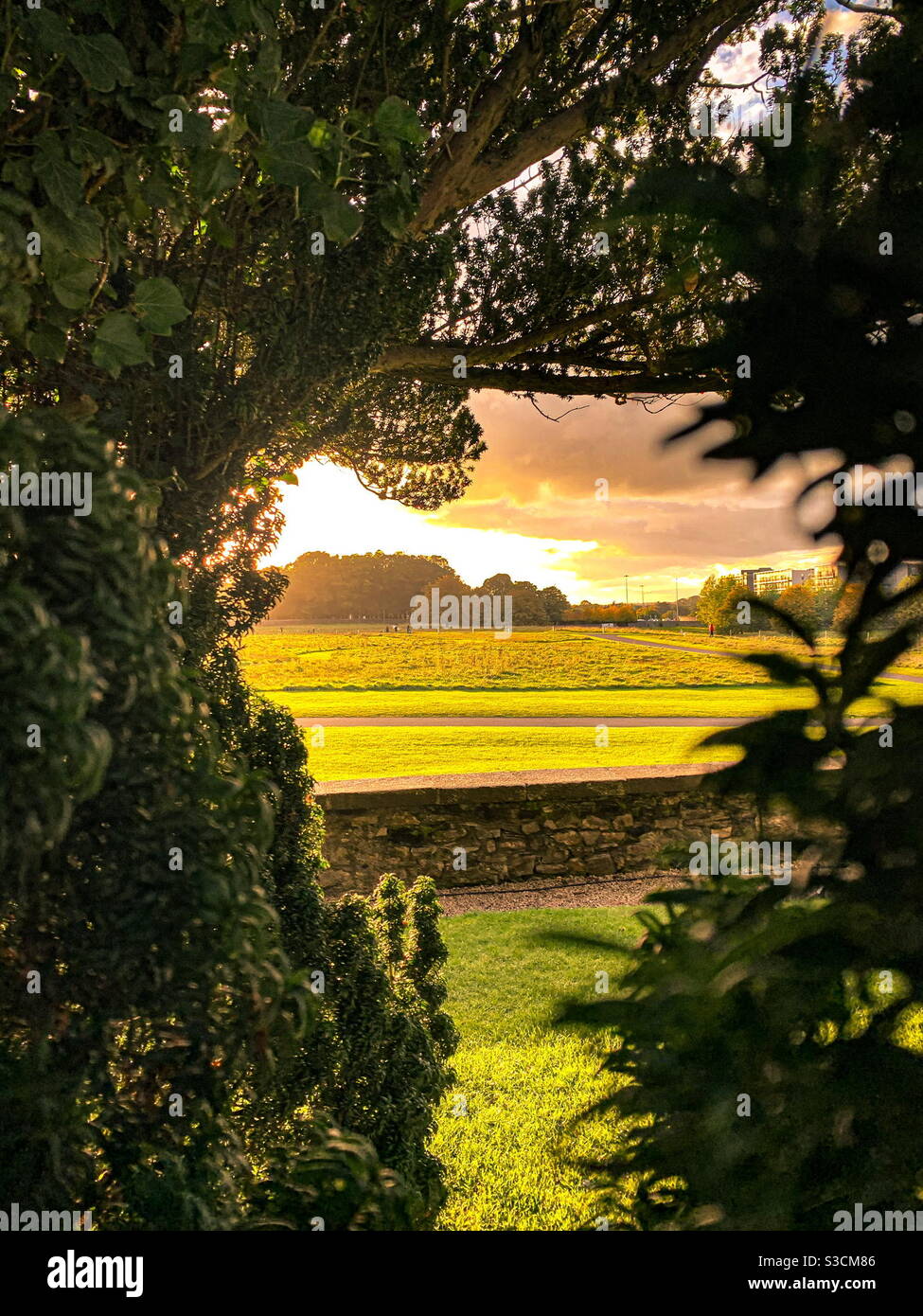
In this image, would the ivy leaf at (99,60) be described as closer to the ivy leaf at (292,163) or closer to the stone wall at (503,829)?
the ivy leaf at (292,163)

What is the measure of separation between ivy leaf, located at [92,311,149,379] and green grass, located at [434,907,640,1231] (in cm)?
148

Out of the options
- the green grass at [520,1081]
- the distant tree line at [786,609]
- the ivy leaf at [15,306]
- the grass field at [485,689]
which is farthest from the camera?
the grass field at [485,689]

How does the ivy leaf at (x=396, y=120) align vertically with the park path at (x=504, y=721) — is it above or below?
above

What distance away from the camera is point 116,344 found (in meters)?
1.77

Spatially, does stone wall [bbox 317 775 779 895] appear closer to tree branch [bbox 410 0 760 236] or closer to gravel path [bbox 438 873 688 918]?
gravel path [bbox 438 873 688 918]

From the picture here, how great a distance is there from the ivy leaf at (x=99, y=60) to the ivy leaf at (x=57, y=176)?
0.48 ft

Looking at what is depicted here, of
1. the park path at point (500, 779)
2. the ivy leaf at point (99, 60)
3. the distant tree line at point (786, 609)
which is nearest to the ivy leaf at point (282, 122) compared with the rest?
the ivy leaf at point (99, 60)

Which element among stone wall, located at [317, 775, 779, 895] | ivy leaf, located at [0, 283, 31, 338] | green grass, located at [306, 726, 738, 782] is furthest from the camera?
green grass, located at [306, 726, 738, 782]

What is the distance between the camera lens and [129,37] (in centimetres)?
198

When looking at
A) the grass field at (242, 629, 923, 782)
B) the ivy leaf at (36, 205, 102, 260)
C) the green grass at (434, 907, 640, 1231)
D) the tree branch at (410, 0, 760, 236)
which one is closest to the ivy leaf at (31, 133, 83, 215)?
the ivy leaf at (36, 205, 102, 260)

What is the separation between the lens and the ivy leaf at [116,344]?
174 centimetres

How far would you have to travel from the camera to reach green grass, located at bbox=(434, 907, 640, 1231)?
2068mm
